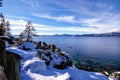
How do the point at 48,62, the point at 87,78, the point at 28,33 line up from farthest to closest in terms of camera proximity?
the point at 28,33 → the point at 48,62 → the point at 87,78

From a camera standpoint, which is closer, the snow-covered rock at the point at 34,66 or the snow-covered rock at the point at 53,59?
the snow-covered rock at the point at 34,66

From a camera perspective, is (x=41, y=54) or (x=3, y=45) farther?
(x=41, y=54)

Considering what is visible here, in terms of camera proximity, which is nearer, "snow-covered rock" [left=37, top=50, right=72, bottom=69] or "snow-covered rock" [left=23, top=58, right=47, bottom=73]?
"snow-covered rock" [left=23, top=58, right=47, bottom=73]

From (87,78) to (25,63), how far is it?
868 cm

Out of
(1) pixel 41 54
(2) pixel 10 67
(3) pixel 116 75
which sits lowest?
(3) pixel 116 75

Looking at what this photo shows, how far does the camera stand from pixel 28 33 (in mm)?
50469

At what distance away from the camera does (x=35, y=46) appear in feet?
103

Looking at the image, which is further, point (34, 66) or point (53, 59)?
point (53, 59)

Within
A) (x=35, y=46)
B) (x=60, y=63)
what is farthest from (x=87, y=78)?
(x=35, y=46)

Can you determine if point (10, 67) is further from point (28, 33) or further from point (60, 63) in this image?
point (28, 33)

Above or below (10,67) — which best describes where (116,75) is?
below

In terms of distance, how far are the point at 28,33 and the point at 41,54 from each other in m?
27.5

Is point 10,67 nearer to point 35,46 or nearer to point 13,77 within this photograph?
point 13,77

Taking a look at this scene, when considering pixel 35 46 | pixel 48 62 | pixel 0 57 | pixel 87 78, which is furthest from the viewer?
pixel 35 46
